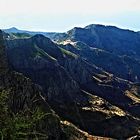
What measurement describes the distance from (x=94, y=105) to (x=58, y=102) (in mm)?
19277

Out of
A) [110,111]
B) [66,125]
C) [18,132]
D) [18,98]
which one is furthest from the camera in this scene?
[110,111]

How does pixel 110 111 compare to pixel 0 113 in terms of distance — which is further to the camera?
pixel 110 111

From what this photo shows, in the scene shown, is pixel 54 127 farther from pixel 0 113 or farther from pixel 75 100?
pixel 0 113

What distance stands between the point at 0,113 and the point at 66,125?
134433mm

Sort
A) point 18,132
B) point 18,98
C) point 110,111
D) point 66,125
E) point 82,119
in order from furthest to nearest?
point 110,111 < point 82,119 < point 66,125 < point 18,98 < point 18,132

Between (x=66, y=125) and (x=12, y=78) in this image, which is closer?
(x=12, y=78)

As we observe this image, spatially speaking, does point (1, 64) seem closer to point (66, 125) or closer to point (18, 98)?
point (18, 98)

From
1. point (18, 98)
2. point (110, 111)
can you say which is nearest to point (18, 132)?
point (18, 98)

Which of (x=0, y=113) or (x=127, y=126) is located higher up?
(x=0, y=113)

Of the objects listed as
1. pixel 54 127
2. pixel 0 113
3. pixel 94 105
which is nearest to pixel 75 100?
pixel 94 105

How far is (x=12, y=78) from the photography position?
140 meters

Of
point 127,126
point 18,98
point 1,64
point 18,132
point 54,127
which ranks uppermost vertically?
point 18,132

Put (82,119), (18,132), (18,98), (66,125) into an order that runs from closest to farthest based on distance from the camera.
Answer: (18,132) < (18,98) < (66,125) < (82,119)

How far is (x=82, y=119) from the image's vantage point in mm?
182375
